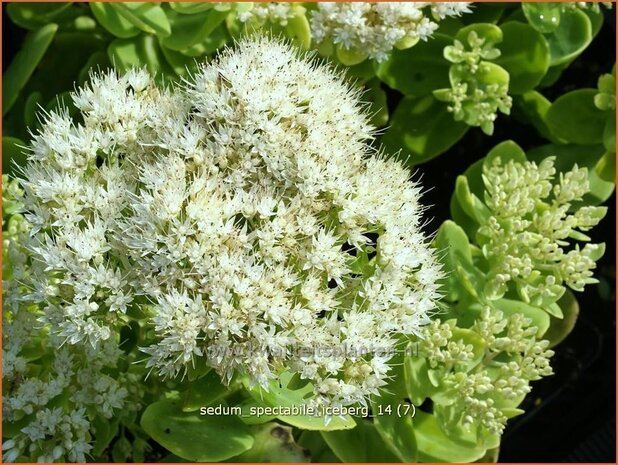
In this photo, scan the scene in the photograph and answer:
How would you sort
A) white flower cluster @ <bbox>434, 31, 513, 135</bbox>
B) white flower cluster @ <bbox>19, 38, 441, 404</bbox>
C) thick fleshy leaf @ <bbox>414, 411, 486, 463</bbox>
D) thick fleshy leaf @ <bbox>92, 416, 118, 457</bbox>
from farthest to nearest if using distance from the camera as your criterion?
1. white flower cluster @ <bbox>434, 31, 513, 135</bbox>
2. thick fleshy leaf @ <bbox>414, 411, 486, 463</bbox>
3. thick fleshy leaf @ <bbox>92, 416, 118, 457</bbox>
4. white flower cluster @ <bbox>19, 38, 441, 404</bbox>

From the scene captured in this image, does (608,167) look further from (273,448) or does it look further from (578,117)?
(273,448)

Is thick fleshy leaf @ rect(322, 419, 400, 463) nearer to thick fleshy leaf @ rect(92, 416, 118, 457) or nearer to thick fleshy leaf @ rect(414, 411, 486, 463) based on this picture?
thick fleshy leaf @ rect(414, 411, 486, 463)

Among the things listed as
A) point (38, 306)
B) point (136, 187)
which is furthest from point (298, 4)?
point (38, 306)

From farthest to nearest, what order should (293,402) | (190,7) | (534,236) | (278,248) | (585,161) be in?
(585,161), (190,7), (534,236), (293,402), (278,248)

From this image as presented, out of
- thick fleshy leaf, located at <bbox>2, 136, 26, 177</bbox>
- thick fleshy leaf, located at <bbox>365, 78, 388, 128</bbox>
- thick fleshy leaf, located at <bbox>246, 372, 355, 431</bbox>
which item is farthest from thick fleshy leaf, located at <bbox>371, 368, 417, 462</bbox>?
thick fleshy leaf, located at <bbox>2, 136, 26, 177</bbox>

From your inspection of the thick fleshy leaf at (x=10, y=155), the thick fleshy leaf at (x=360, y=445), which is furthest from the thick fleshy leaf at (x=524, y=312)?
the thick fleshy leaf at (x=10, y=155)

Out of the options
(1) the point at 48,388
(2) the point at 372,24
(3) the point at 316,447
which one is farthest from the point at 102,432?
(2) the point at 372,24
